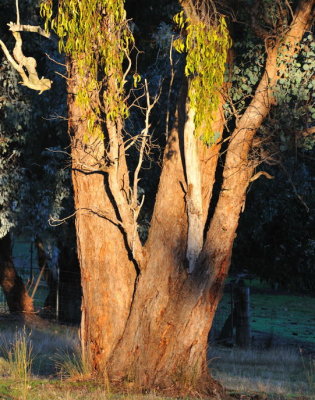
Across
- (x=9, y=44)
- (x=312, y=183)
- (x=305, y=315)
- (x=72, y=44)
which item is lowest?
(x=305, y=315)

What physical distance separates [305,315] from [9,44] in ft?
70.6

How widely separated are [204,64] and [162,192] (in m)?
1.86

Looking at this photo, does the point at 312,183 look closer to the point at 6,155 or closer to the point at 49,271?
the point at 6,155

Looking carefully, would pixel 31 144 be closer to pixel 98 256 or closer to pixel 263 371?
pixel 263 371

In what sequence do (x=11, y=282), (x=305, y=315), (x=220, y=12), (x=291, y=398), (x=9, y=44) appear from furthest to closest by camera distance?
(x=305, y=315) < (x=11, y=282) < (x=9, y=44) < (x=220, y=12) < (x=291, y=398)

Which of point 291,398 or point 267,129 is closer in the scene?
point 291,398

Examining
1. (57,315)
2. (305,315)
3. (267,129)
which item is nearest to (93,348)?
(267,129)

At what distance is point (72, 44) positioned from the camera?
36.9ft

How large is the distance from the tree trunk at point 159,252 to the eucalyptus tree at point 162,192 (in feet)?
0.05

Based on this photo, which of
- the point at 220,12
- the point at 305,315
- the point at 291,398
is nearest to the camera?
the point at 291,398

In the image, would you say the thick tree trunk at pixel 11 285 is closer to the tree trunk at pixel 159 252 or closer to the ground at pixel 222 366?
the ground at pixel 222 366

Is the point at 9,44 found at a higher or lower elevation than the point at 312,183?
higher

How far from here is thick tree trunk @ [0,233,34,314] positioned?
23.4 m

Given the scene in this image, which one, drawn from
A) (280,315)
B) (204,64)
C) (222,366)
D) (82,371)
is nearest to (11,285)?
(222,366)
